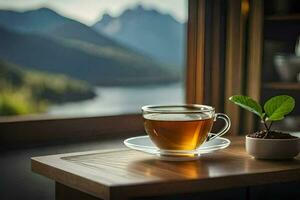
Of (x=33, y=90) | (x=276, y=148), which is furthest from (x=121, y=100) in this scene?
(x=276, y=148)

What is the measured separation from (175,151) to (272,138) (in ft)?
0.88

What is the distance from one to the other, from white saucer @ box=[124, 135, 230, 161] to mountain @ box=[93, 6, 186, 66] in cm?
77

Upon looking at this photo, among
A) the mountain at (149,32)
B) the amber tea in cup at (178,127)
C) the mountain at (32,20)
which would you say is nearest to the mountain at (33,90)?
the mountain at (32,20)

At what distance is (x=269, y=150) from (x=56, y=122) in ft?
3.06

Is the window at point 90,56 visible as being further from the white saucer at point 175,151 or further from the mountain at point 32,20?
the white saucer at point 175,151

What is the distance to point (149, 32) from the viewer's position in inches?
110

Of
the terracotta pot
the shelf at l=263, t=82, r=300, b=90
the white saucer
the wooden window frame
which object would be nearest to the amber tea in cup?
the white saucer

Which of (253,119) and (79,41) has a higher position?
(79,41)

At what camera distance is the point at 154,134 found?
183 cm

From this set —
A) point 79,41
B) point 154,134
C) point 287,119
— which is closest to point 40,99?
point 79,41

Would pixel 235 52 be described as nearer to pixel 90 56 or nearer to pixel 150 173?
pixel 90 56

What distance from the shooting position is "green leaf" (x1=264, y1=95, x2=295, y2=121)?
72.4 inches

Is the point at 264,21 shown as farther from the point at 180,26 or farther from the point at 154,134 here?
the point at 154,134

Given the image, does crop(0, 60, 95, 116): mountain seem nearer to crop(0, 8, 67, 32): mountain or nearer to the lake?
the lake
